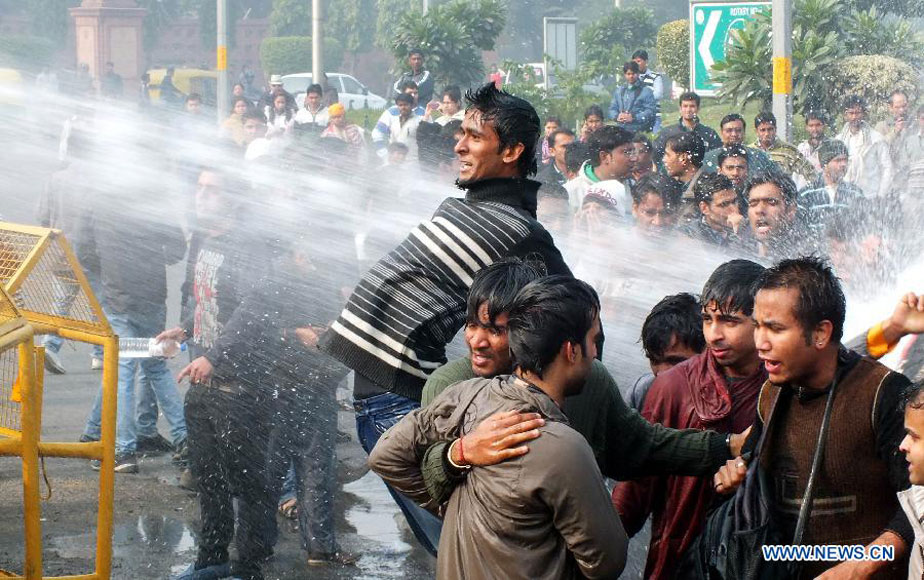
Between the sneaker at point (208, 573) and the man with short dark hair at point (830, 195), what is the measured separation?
10.5 ft

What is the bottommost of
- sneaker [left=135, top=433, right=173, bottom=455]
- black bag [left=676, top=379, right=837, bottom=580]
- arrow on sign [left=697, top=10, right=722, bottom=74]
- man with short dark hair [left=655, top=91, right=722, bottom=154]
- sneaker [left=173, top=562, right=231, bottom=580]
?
sneaker [left=135, top=433, right=173, bottom=455]

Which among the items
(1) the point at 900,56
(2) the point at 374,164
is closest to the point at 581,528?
(2) the point at 374,164

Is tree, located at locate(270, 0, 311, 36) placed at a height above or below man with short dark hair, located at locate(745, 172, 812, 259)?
above

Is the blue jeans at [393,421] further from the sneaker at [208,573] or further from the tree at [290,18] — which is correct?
the tree at [290,18]

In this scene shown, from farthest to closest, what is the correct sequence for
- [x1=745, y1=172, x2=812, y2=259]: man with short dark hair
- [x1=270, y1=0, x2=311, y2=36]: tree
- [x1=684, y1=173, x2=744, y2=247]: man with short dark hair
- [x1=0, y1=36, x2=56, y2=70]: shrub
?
[x1=270, y1=0, x2=311, y2=36]: tree
[x1=0, y1=36, x2=56, y2=70]: shrub
[x1=684, y1=173, x2=744, y2=247]: man with short dark hair
[x1=745, y1=172, x2=812, y2=259]: man with short dark hair

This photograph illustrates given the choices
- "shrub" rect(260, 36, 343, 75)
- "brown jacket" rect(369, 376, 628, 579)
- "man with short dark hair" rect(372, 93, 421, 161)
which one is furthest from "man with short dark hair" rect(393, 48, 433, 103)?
"shrub" rect(260, 36, 343, 75)

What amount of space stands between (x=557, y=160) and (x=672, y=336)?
6421 millimetres

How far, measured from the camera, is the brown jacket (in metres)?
2.85

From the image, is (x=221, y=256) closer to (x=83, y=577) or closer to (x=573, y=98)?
(x=83, y=577)

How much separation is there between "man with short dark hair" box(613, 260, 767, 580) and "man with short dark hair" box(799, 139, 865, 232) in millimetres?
3346

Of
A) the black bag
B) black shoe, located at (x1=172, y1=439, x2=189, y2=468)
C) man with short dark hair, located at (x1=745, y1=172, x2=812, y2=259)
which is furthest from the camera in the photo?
black shoe, located at (x1=172, y1=439, x2=189, y2=468)

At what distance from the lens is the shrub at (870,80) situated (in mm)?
12039

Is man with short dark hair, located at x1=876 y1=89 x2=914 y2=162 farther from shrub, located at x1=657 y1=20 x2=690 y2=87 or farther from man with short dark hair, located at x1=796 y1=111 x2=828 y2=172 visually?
shrub, located at x1=657 y1=20 x2=690 y2=87

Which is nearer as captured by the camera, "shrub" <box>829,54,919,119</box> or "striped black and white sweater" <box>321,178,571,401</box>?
"striped black and white sweater" <box>321,178,571,401</box>
